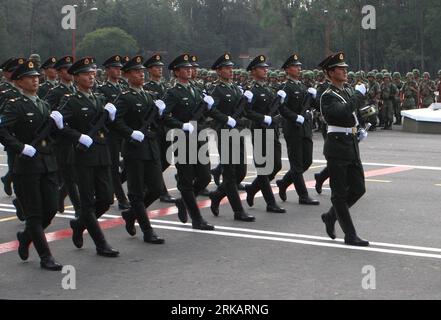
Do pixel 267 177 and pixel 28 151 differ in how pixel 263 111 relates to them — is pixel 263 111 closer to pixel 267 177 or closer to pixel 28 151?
pixel 267 177

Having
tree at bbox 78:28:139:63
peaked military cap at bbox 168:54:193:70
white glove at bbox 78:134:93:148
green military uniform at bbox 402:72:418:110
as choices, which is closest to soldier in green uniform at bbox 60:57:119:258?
white glove at bbox 78:134:93:148

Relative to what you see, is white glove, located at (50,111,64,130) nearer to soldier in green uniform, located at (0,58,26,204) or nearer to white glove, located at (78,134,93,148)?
white glove, located at (78,134,93,148)

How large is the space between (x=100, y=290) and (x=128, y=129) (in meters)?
2.45

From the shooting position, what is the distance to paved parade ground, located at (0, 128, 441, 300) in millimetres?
7293

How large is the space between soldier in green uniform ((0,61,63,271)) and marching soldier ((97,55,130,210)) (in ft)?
11.1

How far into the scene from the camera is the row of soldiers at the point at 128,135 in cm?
833

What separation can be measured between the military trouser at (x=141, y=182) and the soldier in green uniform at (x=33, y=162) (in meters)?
1.23

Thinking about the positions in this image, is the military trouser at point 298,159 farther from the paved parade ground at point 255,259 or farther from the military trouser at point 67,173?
the military trouser at point 67,173

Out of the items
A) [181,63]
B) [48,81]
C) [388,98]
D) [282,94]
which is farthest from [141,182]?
[388,98]

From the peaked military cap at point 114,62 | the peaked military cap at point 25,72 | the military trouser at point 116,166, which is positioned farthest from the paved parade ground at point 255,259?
the peaked military cap at point 114,62

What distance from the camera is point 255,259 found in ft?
28.3

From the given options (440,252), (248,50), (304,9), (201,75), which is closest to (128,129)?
(440,252)

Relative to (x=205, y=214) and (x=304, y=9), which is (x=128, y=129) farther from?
(x=304, y=9)

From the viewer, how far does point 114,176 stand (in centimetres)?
1222
